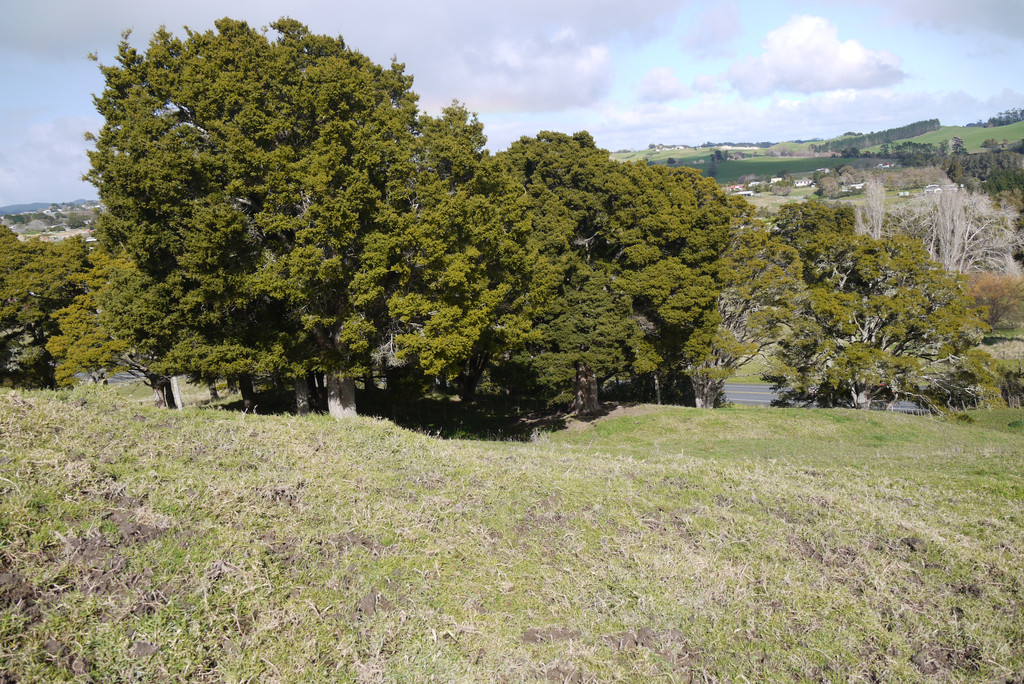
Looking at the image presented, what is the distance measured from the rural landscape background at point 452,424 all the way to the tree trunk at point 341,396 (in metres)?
0.21

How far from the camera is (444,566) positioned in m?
7.04

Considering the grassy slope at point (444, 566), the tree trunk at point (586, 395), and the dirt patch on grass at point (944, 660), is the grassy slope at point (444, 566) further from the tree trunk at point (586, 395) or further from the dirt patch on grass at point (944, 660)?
the tree trunk at point (586, 395)

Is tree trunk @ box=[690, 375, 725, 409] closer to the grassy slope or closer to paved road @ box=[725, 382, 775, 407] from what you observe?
paved road @ box=[725, 382, 775, 407]

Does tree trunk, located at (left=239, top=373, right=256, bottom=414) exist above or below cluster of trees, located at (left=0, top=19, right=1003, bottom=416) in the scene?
below

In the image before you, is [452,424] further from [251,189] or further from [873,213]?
[873,213]

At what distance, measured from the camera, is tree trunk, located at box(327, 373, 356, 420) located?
17609 mm

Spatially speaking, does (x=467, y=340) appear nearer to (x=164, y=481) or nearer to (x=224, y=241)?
(x=224, y=241)

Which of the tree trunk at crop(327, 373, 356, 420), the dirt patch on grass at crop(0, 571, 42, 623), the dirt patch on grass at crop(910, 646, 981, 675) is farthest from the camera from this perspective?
the tree trunk at crop(327, 373, 356, 420)

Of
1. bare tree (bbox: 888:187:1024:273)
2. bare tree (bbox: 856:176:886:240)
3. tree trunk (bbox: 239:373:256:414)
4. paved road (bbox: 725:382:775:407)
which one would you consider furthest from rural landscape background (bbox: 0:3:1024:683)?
bare tree (bbox: 856:176:886:240)

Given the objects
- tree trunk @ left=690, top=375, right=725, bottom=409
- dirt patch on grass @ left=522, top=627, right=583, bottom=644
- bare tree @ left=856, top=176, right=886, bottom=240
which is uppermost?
bare tree @ left=856, top=176, right=886, bottom=240

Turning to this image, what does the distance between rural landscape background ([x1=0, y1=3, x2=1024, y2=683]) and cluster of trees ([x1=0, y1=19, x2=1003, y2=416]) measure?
→ 0.40 feet

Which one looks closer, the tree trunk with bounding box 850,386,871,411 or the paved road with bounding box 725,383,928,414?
the tree trunk with bounding box 850,386,871,411

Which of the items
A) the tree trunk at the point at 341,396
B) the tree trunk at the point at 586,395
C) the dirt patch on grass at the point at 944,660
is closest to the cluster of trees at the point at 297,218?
the tree trunk at the point at 341,396

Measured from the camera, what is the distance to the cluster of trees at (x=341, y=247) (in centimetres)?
1510
